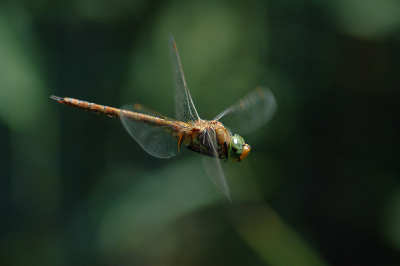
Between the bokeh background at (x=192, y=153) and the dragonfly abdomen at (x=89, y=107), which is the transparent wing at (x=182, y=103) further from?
the bokeh background at (x=192, y=153)

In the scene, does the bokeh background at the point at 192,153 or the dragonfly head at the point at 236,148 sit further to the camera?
the bokeh background at the point at 192,153

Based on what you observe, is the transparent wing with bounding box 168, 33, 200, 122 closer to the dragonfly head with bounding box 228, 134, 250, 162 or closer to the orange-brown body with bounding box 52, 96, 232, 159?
the orange-brown body with bounding box 52, 96, 232, 159

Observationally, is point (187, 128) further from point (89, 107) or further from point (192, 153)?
point (192, 153)

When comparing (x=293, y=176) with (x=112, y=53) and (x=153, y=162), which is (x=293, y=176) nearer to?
(x=153, y=162)

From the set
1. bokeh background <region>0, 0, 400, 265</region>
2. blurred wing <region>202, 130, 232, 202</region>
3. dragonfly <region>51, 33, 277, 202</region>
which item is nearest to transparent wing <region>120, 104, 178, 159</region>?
dragonfly <region>51, 33, 277, 202</region>

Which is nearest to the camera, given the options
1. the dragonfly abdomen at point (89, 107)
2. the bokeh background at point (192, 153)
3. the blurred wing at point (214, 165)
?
the blurred wing at point (214, 165)

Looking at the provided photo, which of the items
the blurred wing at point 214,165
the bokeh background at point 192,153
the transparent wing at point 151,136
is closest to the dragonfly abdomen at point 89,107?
the transparent wing at point 151,136

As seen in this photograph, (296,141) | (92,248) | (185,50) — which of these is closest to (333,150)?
(296,141)

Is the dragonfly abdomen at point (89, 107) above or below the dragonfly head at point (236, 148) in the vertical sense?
above
